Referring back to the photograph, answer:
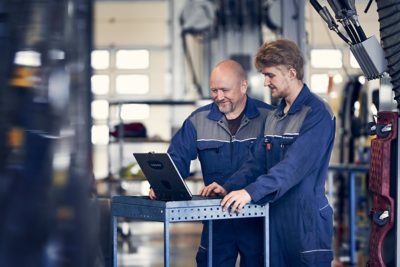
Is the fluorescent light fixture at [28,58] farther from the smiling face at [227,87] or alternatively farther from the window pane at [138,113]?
the window pane at [138,113]

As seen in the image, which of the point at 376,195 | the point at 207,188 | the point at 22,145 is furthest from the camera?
the point at 207,188

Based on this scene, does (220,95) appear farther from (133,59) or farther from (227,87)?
(133,59)

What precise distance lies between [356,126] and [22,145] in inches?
430

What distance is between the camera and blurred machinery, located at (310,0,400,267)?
4121mm

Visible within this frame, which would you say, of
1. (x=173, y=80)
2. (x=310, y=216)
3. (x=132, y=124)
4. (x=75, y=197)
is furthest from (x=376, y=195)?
(x=173, y=80)

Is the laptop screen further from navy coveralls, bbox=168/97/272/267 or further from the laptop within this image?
navy coveralls, bbox=168/97/272/267

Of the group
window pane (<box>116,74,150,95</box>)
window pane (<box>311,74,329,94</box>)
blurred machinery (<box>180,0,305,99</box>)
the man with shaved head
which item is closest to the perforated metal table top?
the man with shaved head

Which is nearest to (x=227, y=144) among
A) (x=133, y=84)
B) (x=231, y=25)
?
(x=231, y=25)

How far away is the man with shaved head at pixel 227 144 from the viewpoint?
470 cm

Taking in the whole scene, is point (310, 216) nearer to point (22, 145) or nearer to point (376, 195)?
point (376, 195)

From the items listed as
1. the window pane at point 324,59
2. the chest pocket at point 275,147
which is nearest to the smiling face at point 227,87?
the chest pocket at point 275,147

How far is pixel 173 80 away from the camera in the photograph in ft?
64.3

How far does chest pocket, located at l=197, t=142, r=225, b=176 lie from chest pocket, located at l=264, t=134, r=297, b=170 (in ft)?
0.92

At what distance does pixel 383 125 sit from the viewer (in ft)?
13.8
